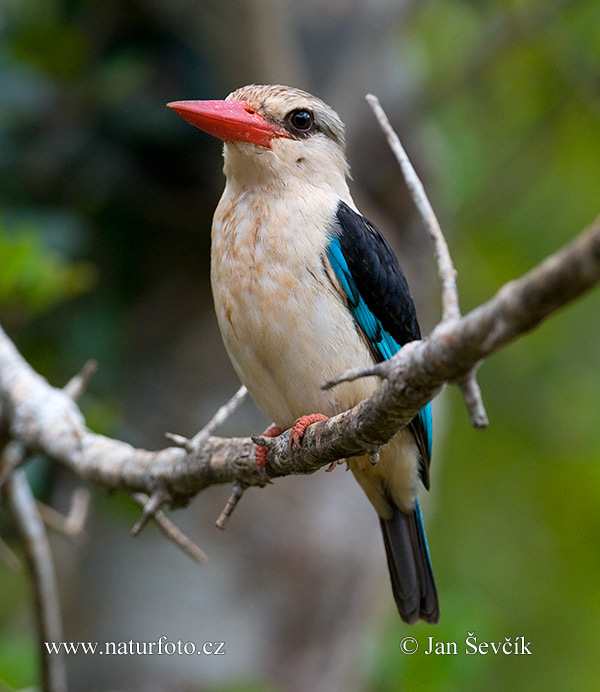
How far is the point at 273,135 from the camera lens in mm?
2830

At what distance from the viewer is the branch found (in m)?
1.21

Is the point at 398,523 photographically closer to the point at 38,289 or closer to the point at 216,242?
the point at 216,242

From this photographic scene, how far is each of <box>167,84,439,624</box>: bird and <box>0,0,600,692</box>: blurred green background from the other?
103cm

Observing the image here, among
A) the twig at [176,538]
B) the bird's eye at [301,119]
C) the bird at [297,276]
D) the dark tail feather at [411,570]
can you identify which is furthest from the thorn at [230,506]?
the bird's eye at [301,119]

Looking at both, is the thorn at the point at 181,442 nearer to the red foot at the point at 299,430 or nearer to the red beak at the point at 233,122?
the red foot at the point at 299,430

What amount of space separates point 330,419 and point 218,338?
10.1 feet

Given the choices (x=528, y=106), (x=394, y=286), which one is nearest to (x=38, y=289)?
(x=394, y=286)

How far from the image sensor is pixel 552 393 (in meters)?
6.01

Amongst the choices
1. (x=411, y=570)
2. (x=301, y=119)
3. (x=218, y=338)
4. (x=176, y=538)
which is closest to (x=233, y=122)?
(x=301, y=119)

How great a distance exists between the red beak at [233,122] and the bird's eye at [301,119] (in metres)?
0.07

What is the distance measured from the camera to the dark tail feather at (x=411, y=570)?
10.0 ft

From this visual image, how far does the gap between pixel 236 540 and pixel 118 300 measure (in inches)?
56.4

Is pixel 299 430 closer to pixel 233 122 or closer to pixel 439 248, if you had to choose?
pixel 439 248

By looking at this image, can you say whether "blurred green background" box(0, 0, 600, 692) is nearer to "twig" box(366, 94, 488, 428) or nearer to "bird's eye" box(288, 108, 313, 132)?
"bird's eye" box(288, 108, 313, 132)
